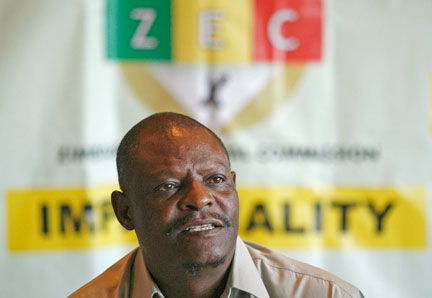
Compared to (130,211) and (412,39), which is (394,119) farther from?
(130,211)

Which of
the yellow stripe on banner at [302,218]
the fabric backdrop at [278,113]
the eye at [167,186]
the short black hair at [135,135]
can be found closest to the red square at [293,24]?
the fabric backdrop at [278,113]

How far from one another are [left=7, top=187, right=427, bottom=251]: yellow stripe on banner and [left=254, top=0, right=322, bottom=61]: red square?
18.4 inches

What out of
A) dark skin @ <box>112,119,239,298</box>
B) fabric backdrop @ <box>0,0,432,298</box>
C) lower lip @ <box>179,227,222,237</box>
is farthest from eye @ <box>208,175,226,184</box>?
fabric backdrop @ <box>0,0,432,298</box>

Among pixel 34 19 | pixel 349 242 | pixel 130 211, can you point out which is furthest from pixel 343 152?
pixel 34 19

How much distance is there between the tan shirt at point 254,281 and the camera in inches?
45.1

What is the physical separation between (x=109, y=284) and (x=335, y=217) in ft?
3.25

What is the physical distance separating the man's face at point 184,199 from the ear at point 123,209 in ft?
0.18

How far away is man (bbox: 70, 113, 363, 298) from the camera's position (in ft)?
3.46

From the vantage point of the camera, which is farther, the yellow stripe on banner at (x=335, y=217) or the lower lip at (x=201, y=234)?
the yellow stripe on banner at (x=335, y=217)

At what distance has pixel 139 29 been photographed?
199 cm

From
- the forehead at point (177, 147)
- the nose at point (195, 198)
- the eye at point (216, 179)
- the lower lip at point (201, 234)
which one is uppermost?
the forehead at point (177, 147)

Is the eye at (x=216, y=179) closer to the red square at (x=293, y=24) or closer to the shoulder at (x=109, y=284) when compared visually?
the shoulder at (x=109, y=284)

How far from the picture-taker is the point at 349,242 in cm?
200

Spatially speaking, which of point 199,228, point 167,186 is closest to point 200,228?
point 199,228
